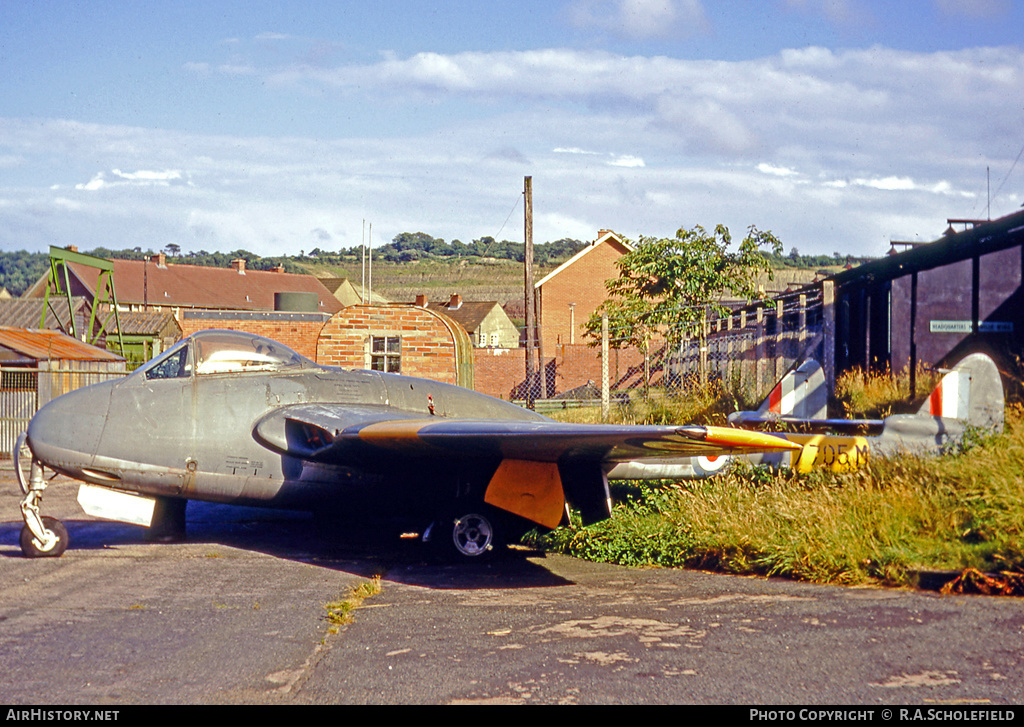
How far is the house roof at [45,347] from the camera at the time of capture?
59.9ft

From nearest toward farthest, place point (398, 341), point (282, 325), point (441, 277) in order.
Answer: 1. point (398, 341)
2. point (282, 325)
3. point (441, 277)

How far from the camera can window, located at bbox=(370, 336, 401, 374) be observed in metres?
18.8

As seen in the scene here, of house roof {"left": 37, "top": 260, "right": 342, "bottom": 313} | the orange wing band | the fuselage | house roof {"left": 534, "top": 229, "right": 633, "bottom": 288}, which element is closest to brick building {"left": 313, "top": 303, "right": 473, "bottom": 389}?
the fuselage

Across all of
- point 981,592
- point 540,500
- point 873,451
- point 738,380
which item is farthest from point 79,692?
point 738,380

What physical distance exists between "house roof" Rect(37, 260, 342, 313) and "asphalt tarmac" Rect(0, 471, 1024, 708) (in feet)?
186

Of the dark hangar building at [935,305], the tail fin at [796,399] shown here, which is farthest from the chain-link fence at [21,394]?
the dark hangar building at [935,305]

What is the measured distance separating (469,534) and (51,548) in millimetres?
3926

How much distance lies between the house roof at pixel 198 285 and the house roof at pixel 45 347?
137 feet

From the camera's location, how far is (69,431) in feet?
26.1

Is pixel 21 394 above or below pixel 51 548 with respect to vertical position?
above

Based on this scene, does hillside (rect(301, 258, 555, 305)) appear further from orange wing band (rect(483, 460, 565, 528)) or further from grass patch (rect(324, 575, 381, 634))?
grass patch (rect(324, 575, 381, 634))


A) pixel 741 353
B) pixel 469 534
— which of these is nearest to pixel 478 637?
pixel 469 534

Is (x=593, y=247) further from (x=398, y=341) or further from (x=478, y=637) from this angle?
(x=478, y=637)

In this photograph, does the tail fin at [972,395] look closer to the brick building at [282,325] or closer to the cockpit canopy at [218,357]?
the cockpit canopy at [218,357]
